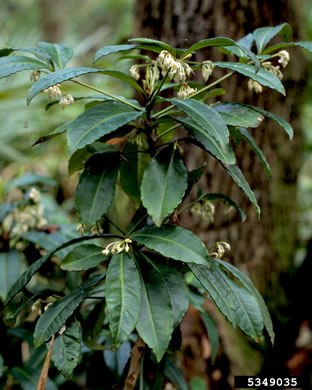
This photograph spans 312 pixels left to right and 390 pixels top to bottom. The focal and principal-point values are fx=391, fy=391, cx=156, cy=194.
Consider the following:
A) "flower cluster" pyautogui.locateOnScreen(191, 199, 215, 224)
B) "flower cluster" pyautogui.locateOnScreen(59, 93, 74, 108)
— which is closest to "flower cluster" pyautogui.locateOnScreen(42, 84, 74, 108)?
"flower cluster" pyautogui.locateOnScreen(59, 93, 74, 108)

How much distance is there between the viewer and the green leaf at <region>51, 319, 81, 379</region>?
706 mm

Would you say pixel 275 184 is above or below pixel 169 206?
below

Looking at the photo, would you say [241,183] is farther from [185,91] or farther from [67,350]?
[67,350]

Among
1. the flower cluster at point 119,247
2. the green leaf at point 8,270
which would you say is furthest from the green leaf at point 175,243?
the green leaf at point 8,270

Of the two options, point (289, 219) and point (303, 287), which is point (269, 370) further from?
point (289, 219)

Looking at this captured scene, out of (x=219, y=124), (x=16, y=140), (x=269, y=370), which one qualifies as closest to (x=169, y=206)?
(x=219, y=124)

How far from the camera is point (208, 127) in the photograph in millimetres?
623

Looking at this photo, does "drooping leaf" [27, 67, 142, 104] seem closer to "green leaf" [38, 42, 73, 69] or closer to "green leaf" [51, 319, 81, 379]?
"green leaf" [38, 42, 73, 69]

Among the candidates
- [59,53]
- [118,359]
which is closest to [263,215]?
[118,359]

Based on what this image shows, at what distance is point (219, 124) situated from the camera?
63cm

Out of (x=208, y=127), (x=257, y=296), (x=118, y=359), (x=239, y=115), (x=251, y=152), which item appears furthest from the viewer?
(x=251, y=152)

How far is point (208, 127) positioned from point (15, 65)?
1.14ft

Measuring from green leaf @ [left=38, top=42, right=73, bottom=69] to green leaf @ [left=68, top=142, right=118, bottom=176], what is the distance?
17 cm

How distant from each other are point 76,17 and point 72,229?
22.3ft
